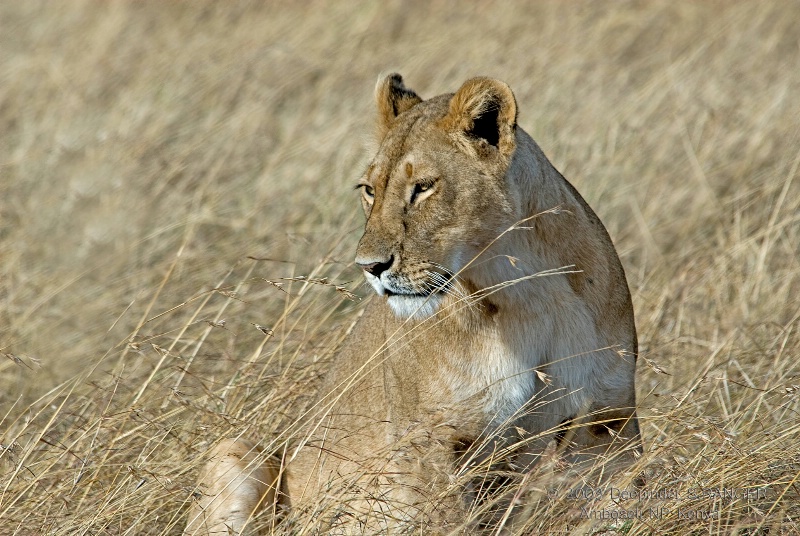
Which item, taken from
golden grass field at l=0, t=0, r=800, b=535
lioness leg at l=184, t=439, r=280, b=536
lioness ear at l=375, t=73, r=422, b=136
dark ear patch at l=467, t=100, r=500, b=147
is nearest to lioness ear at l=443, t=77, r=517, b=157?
dark ear patch at l=467, t=100, r=500, b=147

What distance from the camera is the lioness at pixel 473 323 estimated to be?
12.3 ft

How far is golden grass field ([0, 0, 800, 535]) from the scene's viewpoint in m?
3.97

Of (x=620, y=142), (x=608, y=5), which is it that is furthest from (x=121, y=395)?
(x=608, y=5)

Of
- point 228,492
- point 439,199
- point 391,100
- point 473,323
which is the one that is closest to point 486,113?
point 439,199

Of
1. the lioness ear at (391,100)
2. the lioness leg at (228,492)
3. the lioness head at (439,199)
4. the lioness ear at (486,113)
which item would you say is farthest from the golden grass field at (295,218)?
the lioness ear at (486,113)

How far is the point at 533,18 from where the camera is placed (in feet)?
37.4

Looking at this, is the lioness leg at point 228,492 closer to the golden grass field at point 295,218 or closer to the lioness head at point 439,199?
the golden grass field at point 295,218

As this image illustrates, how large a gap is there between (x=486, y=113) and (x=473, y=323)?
0.76 m

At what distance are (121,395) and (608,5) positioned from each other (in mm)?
8317

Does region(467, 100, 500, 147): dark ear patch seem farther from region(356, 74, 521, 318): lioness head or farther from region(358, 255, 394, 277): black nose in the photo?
region(358, 255, 394, 277): black nose

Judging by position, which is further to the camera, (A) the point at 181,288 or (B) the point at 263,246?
(B) the point at 263,246

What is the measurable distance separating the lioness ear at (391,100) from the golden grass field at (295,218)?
0.20 m

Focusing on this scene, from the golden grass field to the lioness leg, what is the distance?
0.32 feet

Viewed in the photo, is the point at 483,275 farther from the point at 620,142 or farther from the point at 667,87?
the point at 667,87
